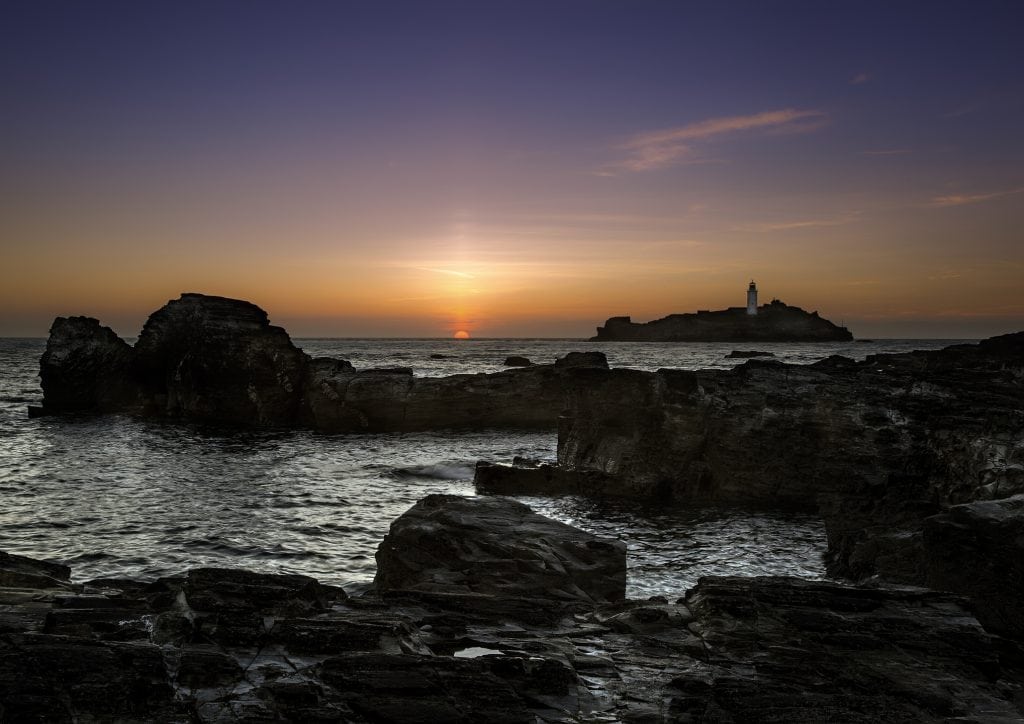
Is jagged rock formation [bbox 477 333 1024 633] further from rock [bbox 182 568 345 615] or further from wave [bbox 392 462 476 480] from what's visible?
rock [bbox 182 568 345 615]

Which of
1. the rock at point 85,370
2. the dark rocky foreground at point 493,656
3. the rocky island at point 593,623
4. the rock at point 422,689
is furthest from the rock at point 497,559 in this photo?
the rock at point 85,370

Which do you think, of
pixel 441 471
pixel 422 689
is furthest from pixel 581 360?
pixel 422 689

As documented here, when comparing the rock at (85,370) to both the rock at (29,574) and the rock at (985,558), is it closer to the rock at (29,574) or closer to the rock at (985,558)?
the rock at (29,574)

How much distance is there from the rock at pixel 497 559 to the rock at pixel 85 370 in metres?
37.7

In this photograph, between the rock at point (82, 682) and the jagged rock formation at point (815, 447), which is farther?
the jagged rock formation at point (815, 447)

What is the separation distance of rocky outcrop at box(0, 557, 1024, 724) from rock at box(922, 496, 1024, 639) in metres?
0.84

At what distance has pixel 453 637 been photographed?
264 inches

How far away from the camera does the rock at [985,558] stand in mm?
7945

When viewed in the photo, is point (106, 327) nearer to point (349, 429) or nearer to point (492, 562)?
point (349, 429)

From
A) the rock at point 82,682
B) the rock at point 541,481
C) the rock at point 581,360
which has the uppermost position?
the rock at point 581,360

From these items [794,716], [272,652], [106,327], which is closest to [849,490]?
[794,716]

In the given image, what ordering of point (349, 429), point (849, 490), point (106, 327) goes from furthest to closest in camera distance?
1. point (106, 327)
2. point (349, 429)
3. point (849, 490)

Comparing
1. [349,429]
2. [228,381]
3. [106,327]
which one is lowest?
[349,429]

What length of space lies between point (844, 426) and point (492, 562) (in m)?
11.8
